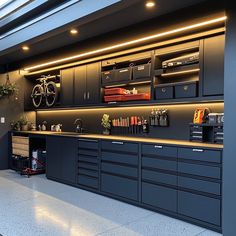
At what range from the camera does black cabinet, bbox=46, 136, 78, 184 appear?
15.9ft

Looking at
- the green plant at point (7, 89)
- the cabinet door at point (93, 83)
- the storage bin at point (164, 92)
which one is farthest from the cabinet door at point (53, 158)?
the storage bin at point (164, 92)

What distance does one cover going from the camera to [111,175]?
4129 millimetres

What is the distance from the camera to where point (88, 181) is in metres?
4.54

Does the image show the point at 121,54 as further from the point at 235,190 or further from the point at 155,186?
the point at 235,190

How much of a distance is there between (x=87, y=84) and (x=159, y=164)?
2.39 meters

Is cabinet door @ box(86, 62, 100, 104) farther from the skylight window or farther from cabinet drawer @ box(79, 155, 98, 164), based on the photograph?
the skylight window

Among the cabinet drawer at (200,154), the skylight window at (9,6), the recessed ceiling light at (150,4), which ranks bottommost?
the cabinet drawer at (200,154)

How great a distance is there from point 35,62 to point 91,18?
9.90 ft

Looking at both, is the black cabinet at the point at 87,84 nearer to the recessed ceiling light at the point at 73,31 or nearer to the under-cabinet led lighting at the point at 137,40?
the under-cabinet led lighting at the point at 137,40

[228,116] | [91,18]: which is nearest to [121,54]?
[91,18]

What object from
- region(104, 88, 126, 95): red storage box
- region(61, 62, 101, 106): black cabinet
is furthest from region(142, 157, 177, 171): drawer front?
region(61, 62, 101, 106): black cabinet

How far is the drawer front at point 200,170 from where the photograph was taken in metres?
2.95

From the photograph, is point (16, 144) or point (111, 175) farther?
point (16, 144)

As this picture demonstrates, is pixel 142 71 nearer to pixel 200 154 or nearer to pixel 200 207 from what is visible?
pixel 200 154
